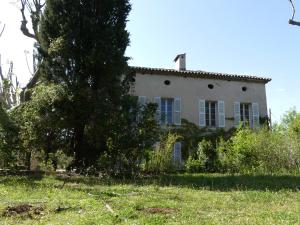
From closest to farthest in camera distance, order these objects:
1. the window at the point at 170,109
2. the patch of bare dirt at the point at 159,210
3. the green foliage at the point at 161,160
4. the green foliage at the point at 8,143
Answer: the patch of bare dirt at the point at 159,210, the green foliage at the point at 8,143, the green foliage at the point at 161,160, the window at the point at 170,109

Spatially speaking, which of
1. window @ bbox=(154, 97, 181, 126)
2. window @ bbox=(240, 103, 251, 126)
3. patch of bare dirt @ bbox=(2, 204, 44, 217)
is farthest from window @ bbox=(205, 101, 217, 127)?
patch of bare dirt @ bbox=(2, 204, 44, 217)

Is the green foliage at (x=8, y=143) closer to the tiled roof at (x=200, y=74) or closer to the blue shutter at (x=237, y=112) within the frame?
the tiled roof at (x=200, y=74)

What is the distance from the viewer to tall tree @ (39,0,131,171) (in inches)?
625

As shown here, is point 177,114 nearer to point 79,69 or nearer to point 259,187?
point 79,69

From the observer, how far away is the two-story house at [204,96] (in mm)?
24562

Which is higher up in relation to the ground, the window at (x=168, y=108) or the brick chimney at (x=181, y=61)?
the brick chimney at (x=181, y=61)

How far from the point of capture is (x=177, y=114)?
80.5 feet

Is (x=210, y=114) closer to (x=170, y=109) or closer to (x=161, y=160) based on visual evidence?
(x=170, y=109)

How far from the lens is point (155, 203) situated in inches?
317

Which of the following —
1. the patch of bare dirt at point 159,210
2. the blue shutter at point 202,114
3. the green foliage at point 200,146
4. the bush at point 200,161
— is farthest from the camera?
the blue shutter at point 202,114

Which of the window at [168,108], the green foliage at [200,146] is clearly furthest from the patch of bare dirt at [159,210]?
the window at [168,108]

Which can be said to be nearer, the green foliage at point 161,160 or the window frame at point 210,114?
the green foliage at point 161,160

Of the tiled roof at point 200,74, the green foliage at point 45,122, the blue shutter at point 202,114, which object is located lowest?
the green foliage at point 45,122

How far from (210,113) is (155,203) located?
704 inches
